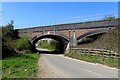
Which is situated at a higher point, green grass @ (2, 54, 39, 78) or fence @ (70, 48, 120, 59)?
fence @ (70, 48, 120, 59)

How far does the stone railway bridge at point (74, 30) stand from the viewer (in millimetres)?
47531

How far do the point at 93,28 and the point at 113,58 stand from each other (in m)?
23.2

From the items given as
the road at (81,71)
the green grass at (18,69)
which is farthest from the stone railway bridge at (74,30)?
the green grass at (18,69)

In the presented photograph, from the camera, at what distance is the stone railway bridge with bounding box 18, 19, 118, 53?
47.5 meters

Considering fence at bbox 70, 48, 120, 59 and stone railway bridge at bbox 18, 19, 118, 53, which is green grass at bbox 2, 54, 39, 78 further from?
stone railway bridge at bbox 18, 19, 118, 53

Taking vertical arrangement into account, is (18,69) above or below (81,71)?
above

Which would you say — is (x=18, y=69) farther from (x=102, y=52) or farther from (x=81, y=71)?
(x=102, y=52)

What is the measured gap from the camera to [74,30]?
5378 centimetres

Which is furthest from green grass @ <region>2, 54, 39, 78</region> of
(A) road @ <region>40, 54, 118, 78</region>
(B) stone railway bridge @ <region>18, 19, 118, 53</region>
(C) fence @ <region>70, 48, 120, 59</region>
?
(B) stone railway bridge @ <region>18, 19, 118, 53</region>

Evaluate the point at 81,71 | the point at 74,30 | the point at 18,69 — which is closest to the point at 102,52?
the point at 81,71

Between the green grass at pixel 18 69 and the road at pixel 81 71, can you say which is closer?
the green grass at pixel 18 69

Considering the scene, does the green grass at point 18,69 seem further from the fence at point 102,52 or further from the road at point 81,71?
the fence at point 102,52

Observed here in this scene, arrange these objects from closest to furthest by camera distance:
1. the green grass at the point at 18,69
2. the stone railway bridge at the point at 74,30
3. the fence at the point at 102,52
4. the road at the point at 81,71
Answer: the green grass at the point at 18,69 → the road at the point at 81,71 → the fence at the point at 102,52 → the stone railway bridge at the point at 74,30

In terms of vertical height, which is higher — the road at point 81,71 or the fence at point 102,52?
the fence at point 102,52
